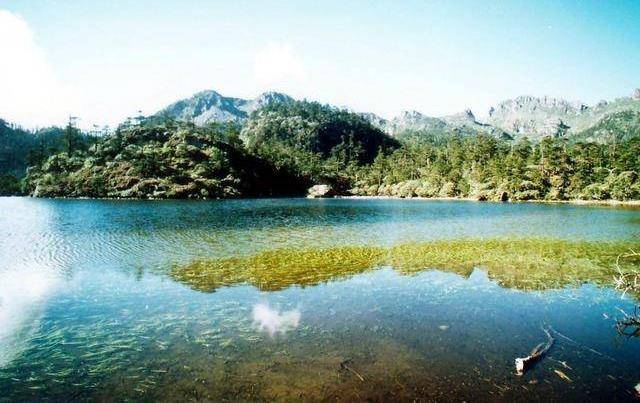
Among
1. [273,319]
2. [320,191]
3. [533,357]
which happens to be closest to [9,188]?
[320,191]

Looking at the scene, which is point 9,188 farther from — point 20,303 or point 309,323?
point 309,323

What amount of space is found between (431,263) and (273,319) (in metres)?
15.9

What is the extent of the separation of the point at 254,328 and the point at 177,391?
529 centimetres

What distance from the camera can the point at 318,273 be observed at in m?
25.9

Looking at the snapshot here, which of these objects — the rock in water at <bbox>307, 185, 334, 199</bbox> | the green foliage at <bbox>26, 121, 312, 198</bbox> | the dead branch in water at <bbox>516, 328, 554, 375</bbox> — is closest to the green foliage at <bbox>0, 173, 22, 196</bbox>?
the green foliage at <bbox>26, 121, 312, 198</bbox>

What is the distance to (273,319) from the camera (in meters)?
17.4

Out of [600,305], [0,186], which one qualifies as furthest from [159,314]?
[0,186]

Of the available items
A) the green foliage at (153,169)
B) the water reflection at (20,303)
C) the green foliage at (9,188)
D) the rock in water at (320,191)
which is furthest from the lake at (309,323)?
the green foliage at (9,188)

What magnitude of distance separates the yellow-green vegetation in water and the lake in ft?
0.63

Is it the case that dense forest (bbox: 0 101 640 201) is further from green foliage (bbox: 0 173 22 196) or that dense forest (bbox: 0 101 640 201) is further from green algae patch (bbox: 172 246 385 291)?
green algae patch (bbox: 172 246 385 291)

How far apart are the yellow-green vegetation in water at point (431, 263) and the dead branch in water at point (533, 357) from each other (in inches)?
354

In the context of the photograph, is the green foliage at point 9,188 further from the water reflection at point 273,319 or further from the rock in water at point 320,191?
the water reflection at point 273,319

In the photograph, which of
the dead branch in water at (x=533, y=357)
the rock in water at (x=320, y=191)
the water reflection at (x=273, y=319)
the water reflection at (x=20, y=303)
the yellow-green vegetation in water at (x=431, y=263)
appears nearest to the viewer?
the dead branch in water at (x=533, y=357)

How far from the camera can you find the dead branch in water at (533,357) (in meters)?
12.2
